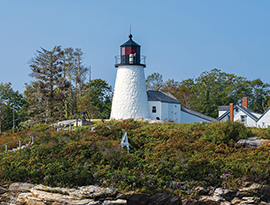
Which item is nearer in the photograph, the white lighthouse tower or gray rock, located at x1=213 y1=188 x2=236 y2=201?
gray rock, located at x1=213 y1=188 x2=236 y2=201

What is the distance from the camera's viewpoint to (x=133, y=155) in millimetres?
19125

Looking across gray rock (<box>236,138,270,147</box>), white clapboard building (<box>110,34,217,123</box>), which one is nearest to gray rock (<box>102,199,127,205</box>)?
gray rock (<box>236,138,270,147</box>)

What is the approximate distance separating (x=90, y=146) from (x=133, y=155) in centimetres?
254

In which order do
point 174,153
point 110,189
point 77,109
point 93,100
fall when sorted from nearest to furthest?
point 110,189 → point 174,153 → point 77,109 → point 93,100

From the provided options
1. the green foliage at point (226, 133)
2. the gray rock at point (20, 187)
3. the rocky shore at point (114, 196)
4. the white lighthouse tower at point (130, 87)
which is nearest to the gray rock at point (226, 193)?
the rocky shore at point (114, 196)

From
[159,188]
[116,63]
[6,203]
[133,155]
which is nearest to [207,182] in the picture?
[159,188]

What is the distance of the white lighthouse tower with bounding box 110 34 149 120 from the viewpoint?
3269 centimetres

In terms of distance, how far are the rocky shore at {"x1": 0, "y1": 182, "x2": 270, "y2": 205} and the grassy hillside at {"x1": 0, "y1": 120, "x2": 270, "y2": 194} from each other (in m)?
0.40

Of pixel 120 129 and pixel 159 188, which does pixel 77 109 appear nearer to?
pixel 120 129

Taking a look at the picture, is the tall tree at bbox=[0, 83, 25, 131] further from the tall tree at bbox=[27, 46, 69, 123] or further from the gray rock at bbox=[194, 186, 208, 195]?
the gray rock at bbox=[194, 186, 208, 195]

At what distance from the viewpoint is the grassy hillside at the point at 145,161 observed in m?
16.8

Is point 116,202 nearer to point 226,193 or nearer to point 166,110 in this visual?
point 226,193

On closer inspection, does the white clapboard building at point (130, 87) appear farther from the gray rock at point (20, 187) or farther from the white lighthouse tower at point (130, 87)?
the gray rock at point (20, 187)

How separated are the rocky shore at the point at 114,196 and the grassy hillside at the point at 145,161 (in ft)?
1.31
